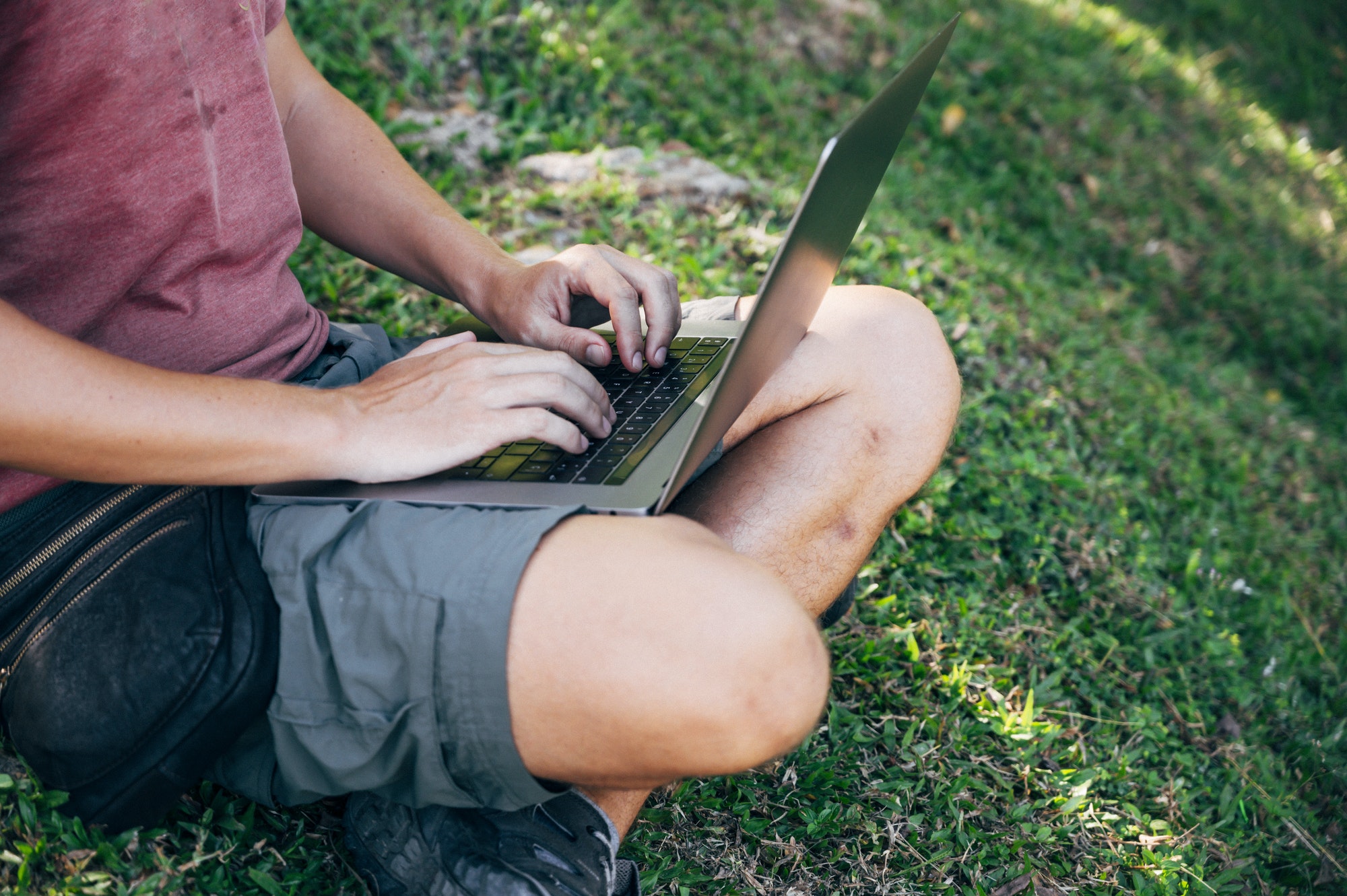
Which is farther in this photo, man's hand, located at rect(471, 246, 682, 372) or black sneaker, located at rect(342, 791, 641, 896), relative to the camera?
man's hand, located at rect(471, 246, 682, 372)

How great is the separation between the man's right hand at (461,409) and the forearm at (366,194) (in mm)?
505

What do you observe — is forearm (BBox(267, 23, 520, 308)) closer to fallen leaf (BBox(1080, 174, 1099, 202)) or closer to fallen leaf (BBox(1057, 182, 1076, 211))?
fallen leaf (BBox(1057, 182, 1076, 211))

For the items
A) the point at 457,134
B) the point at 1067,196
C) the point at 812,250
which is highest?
the point at 812,250

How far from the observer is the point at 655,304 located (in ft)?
5.59

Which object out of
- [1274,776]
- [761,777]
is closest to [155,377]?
[761,777]

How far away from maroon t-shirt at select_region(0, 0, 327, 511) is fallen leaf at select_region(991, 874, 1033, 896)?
169 cm

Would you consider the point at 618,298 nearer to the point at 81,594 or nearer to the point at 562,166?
the point at 81,594

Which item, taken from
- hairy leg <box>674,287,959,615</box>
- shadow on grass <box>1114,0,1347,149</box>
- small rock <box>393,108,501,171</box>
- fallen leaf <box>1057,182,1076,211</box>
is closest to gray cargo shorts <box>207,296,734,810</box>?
hairy leg <box>674,287,959,615</box>

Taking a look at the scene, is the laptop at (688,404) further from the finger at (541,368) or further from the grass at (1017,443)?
the grass at (1017,443)

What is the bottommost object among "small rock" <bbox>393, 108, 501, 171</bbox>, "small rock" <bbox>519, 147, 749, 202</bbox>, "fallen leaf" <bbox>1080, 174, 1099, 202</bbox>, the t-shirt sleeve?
"small rock" <bbox>393, 108, 501, 171</bbox>

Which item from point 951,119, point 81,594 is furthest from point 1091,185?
point 81,594

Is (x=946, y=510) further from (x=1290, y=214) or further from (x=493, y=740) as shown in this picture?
(x=1290, y=214)

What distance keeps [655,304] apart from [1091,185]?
3.82 meters

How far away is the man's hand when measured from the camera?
1.68 meters
